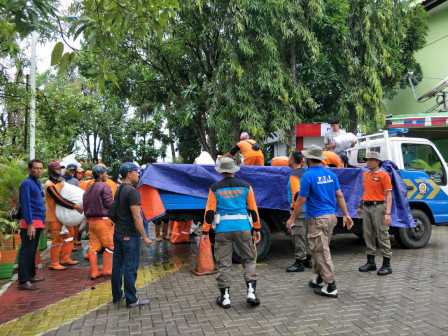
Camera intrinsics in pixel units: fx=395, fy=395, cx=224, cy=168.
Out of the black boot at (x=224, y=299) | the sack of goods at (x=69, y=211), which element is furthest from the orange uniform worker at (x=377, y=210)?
the sack of goods at (x=69, y=211)

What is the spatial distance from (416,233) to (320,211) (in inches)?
157

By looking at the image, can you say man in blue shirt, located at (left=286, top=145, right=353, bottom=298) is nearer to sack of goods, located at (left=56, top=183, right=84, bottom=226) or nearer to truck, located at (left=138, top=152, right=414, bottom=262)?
truck, located at (left=138, top=152, right=414, bottom=262)

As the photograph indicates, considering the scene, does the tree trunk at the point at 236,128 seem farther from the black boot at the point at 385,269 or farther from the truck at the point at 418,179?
the black boot at the point at 385,269

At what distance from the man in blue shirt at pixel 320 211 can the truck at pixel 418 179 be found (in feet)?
10.5

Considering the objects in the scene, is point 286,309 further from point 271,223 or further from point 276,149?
point 276,149

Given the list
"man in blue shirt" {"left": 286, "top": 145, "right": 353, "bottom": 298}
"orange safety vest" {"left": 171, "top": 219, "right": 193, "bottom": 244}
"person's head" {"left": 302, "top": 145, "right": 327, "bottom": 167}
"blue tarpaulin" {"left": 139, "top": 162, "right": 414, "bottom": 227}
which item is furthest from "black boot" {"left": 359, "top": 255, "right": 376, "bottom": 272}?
"orange safety vest" {"left": 171, "top": 219, "right": 193, "bottom": 244}

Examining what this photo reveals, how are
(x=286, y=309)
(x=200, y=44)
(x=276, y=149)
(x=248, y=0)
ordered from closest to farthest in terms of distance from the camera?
(x=286, y=309)
(x=248, y=0)
(x=200, y=44)
(x=276, y=149)

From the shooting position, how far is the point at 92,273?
242 inches

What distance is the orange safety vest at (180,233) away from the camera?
29.6ft

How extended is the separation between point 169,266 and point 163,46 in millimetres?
9049

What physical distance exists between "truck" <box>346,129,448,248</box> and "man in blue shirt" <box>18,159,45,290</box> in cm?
627

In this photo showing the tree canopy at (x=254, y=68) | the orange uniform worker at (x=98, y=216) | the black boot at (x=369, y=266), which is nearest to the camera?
the orange uniform worker at (x=98, y=216)

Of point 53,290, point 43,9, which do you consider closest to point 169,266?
point 53,290

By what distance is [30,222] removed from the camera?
5.58 m
